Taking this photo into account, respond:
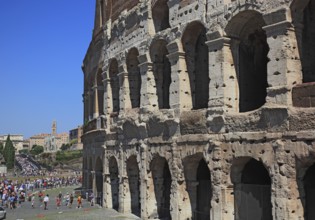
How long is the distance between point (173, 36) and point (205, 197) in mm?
5690

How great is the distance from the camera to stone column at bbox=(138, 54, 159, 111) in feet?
55.0

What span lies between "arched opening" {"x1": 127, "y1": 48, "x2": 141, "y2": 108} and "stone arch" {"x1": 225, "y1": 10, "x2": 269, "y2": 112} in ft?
20.3

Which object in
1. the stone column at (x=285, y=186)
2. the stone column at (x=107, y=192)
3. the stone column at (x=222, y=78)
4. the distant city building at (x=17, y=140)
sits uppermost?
the distant city building at (x=17, y=140)

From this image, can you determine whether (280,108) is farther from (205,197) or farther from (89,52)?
(89,52)

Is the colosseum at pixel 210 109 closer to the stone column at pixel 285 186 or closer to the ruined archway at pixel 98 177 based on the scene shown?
the stone column at pixel 285 186

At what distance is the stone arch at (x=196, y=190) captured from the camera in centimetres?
1458

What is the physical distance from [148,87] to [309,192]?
7.66m

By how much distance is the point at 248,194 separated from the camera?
40.9 feet

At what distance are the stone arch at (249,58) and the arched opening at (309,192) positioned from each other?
3054 mm

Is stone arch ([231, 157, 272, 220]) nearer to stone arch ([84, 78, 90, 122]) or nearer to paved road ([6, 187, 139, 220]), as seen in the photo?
paved road ([6, 187, 139, 220])

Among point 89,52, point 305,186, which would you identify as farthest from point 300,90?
point 89,52

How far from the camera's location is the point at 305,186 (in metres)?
11.5

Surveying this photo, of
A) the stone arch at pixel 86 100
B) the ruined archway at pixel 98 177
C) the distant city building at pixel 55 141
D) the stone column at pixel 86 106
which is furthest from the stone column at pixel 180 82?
the distant city building at pixel 55 141

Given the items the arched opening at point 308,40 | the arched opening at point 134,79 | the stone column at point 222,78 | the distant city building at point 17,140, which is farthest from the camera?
the distant city building at point 17,140
